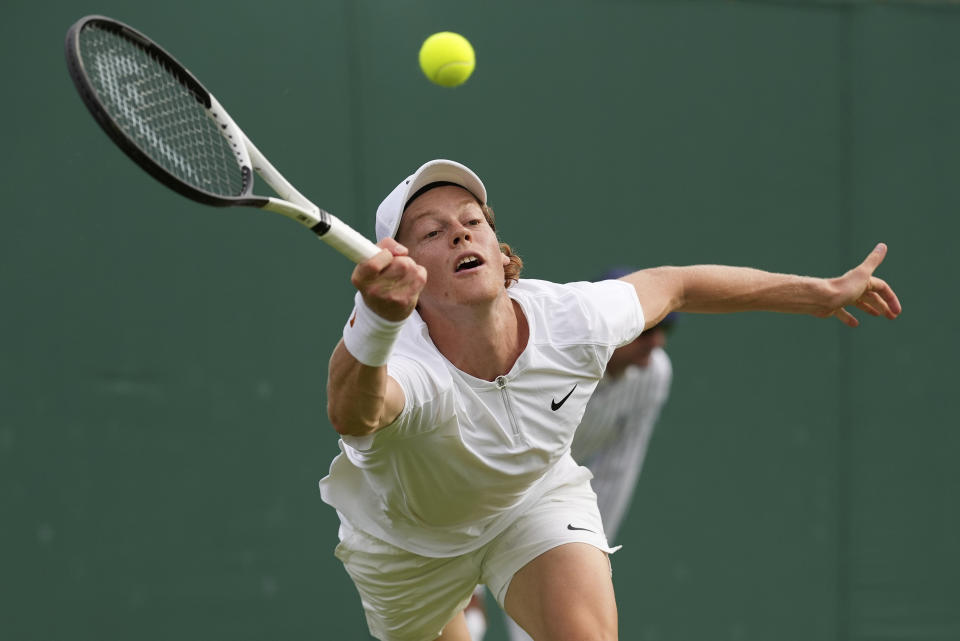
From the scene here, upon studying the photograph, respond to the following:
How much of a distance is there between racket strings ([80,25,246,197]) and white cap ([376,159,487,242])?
0.35 meters

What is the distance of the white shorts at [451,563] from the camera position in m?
2.84

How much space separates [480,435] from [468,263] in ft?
1.25

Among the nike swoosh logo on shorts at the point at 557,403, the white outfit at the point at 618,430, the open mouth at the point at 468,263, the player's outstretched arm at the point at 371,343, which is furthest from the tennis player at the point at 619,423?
the player's outstretched arm at the point at 371,343

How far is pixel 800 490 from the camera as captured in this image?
4.62 m

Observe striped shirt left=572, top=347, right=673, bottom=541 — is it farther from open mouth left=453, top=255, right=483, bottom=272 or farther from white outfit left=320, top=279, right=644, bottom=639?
open mouth left=453, top=255, right=483, bottom=272

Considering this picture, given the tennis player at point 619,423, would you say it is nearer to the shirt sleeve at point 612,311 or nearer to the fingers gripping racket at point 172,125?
the shirt sleeve at point 612,311

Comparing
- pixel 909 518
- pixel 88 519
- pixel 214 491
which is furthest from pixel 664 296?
pixel 909 518

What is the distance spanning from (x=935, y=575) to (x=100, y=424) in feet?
10.8

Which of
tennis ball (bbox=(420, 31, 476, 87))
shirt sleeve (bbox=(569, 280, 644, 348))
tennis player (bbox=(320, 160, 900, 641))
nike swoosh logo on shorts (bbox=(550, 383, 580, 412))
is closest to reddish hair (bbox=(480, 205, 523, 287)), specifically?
tennis player (bbox=(320, 160, 900, 641))

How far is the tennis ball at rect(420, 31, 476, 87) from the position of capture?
366cm

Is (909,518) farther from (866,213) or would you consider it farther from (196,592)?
(196,592)

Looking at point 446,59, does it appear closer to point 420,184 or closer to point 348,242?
point 420,184

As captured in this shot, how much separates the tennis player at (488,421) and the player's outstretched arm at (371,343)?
12cm

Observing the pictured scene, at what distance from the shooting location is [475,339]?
2631 mm
